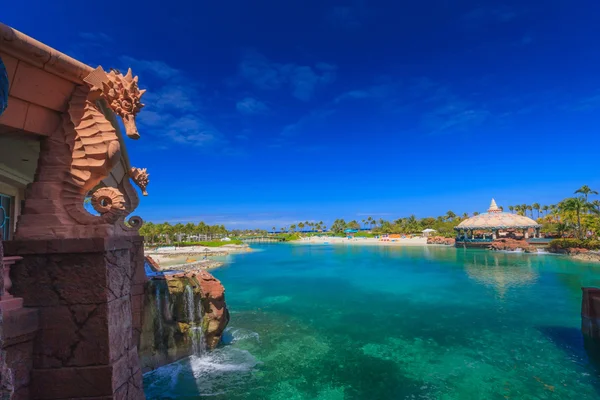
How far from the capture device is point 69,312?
4.27m

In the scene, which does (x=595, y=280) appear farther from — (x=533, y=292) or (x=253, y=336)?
(x=253, y=336)

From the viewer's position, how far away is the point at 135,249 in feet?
27.8

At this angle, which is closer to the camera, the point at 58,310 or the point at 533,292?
the point at 58,310

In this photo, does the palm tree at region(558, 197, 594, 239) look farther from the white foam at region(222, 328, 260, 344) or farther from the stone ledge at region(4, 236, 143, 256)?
the stone ledge at region(4, 236, 143, 256)

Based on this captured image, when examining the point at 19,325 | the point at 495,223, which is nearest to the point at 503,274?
the point at 19,325

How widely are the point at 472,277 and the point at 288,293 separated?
18.2m

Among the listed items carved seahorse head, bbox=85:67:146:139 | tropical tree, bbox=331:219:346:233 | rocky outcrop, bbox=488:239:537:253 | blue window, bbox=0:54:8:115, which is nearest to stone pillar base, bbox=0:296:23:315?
carved seahorse head, bbox=85:67:146:139

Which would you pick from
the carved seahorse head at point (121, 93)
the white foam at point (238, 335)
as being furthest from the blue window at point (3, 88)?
the white foam at point (238, 335)

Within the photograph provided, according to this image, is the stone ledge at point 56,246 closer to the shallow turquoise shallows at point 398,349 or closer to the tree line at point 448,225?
the shallow turquoise shallows at point 398,349

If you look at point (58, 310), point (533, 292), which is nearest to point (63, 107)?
point (58, 310)

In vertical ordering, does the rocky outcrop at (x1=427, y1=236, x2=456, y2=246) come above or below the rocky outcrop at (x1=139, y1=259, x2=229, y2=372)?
below

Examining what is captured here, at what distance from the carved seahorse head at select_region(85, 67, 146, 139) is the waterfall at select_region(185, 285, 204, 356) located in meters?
6.98

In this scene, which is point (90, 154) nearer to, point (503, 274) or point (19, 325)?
point (19, 325)

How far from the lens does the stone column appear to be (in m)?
4.21
